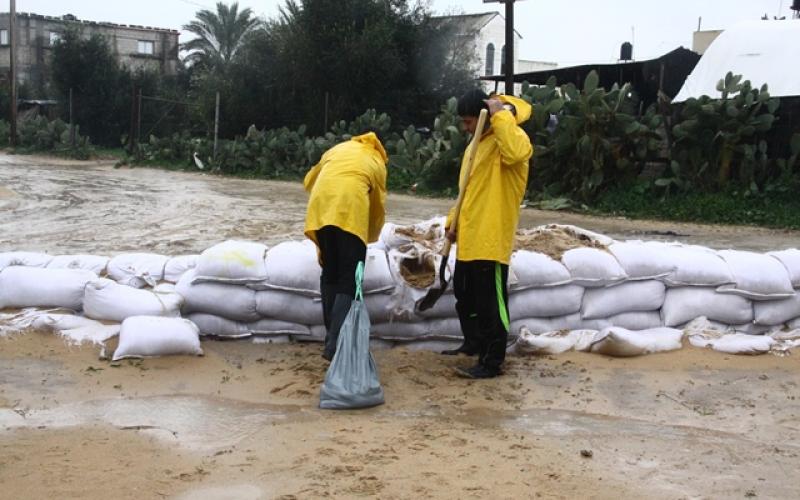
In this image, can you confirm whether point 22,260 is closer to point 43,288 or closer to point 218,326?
point 43,288

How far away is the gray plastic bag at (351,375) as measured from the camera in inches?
151

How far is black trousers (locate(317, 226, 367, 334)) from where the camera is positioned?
418 cm

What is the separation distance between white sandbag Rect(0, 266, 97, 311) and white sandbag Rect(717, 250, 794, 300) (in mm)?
3573

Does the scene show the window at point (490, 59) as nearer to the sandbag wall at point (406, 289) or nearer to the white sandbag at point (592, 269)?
the sandbag wall at point (406, 289)

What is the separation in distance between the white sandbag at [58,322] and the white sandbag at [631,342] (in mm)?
2694

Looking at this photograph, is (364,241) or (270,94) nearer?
(364,241)

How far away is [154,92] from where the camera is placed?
3177cm

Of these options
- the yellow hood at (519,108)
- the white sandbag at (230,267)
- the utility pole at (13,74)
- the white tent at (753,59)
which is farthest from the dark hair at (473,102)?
the utility pole at (13,74)

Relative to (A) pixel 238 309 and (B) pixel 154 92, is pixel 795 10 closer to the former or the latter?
(B) pixel 154 92

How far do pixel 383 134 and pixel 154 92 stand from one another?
16.0 metres

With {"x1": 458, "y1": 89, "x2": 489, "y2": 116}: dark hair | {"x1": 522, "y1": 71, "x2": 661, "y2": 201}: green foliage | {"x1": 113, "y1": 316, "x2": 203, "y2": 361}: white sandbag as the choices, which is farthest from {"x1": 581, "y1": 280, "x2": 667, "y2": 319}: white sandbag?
{"x1": 522, "y1": 71, "x2": 661, "y2": 201}: green foliage

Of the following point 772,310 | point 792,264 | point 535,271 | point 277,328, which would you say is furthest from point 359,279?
point 792,264

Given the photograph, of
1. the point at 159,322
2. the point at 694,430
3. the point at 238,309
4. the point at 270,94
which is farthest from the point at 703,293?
the point at 270,94

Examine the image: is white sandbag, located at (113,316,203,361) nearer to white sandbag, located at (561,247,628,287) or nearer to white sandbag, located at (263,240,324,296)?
white sandbag, located at (263,240,324,296)
